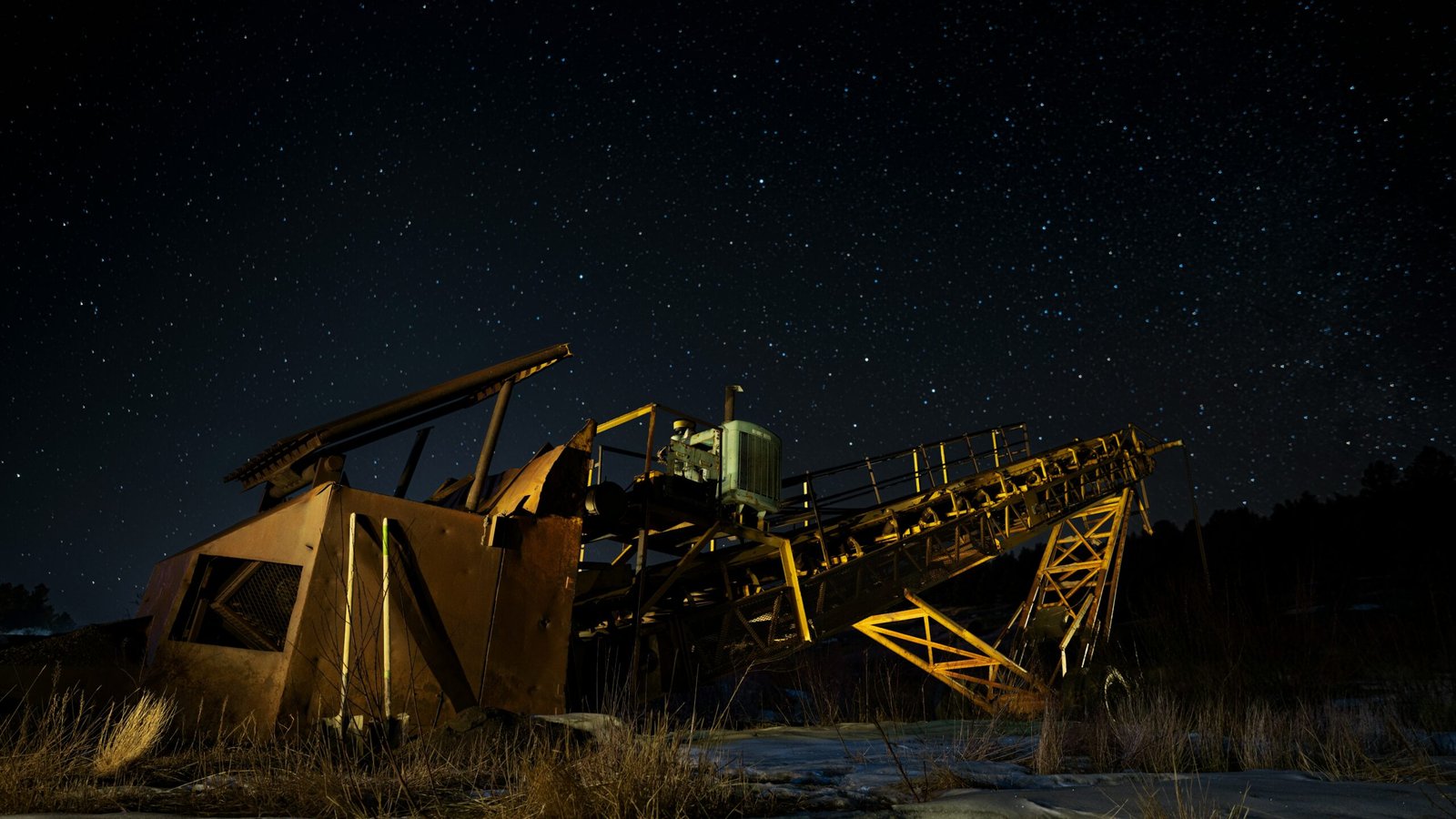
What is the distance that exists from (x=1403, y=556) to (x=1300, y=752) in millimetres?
24984

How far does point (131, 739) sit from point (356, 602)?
5.92 feet

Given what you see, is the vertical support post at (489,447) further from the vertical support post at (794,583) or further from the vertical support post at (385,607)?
the vertical support post at (794,583)

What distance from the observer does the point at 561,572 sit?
Answer: 802 centimetres

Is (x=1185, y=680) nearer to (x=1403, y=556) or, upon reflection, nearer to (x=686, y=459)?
(x=686, y=459)

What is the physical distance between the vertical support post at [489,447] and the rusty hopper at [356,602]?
4 centimetres

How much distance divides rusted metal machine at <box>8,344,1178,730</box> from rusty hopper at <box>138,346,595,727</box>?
0.06 ft

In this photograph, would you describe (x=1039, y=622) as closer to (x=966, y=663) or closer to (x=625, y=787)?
(x=966, y=663)

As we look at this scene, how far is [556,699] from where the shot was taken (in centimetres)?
753

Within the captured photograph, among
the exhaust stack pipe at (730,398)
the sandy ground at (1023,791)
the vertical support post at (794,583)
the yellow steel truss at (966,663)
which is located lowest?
the sandy ground at (1023,791)

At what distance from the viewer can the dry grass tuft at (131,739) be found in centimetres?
449

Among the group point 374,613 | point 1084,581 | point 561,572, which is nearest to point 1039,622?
point 1084,581

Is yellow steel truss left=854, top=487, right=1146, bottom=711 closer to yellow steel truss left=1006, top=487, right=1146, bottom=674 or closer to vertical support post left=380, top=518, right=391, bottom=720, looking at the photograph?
yellow steel truss left=1006, top=487, right=1146, bottom=674

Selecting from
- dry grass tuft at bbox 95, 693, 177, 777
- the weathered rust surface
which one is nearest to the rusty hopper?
the weathered rust surface

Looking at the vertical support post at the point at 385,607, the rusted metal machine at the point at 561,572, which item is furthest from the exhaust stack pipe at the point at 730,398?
the vertical support post at the point at 385,607
